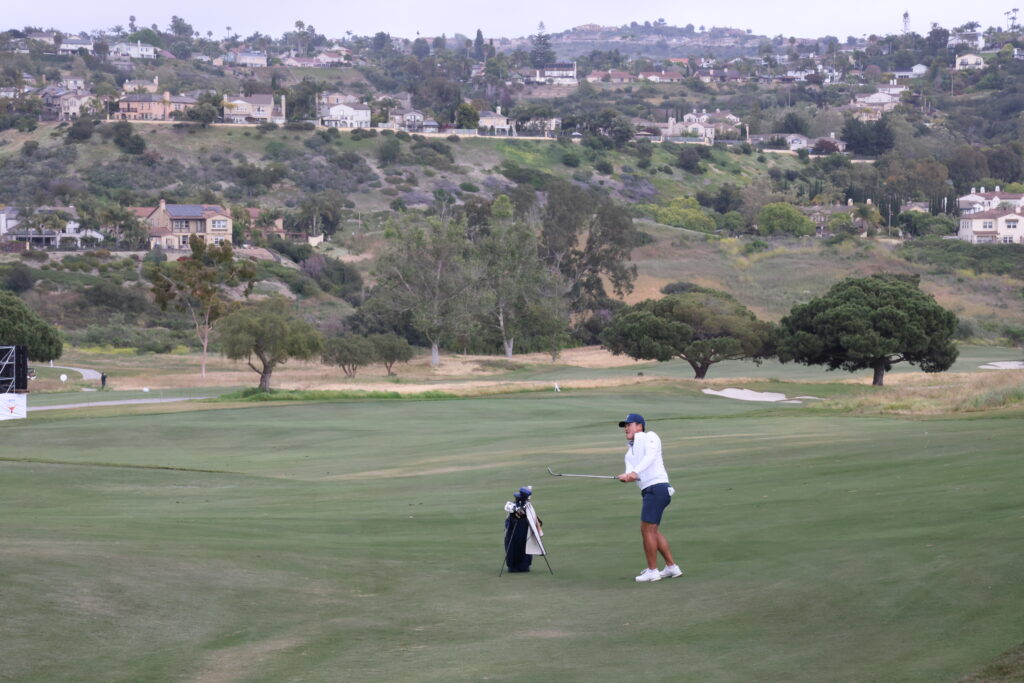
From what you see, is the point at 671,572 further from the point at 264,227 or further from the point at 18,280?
the point at 264,227

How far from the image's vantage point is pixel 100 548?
1728 centimetres

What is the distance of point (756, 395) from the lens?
6219cm

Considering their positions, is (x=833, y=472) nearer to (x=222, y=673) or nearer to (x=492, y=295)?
(x=222, y=673)

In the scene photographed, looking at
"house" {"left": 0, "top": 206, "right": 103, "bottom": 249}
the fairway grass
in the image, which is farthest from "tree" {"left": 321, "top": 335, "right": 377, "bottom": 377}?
"house" {"left": 0, "top": 206, "right": 103, "bottom": 249}

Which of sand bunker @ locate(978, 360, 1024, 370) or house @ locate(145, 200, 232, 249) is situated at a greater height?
house @ locate(145, 200, 232, 249)

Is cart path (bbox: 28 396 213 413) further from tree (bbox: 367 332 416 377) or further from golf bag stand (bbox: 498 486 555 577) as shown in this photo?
golf bag stand (bbox: 498 486 555 577)

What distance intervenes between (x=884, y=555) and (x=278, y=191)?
16897cm

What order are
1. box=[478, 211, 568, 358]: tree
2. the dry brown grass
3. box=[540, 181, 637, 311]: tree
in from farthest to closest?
box=[540, 181, 637, 311]: tree, box=[478, 211, 568, 358]: tree, the dry brown grass

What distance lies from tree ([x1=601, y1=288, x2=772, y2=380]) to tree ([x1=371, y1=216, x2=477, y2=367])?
80.7ft

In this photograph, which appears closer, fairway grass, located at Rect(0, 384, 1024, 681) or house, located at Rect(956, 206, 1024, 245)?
fairway grass, located at Rect(0, 384, 1024, 681)

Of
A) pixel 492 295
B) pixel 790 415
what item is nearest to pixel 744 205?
pixel 492 295

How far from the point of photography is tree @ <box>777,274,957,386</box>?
64.8 m

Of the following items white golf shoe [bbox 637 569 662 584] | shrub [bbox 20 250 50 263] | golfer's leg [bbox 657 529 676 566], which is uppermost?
golfer's leg [bbox 657 529 676 566]

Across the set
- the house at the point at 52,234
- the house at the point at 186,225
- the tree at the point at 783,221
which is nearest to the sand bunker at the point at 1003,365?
the tree at the point at 783,221
